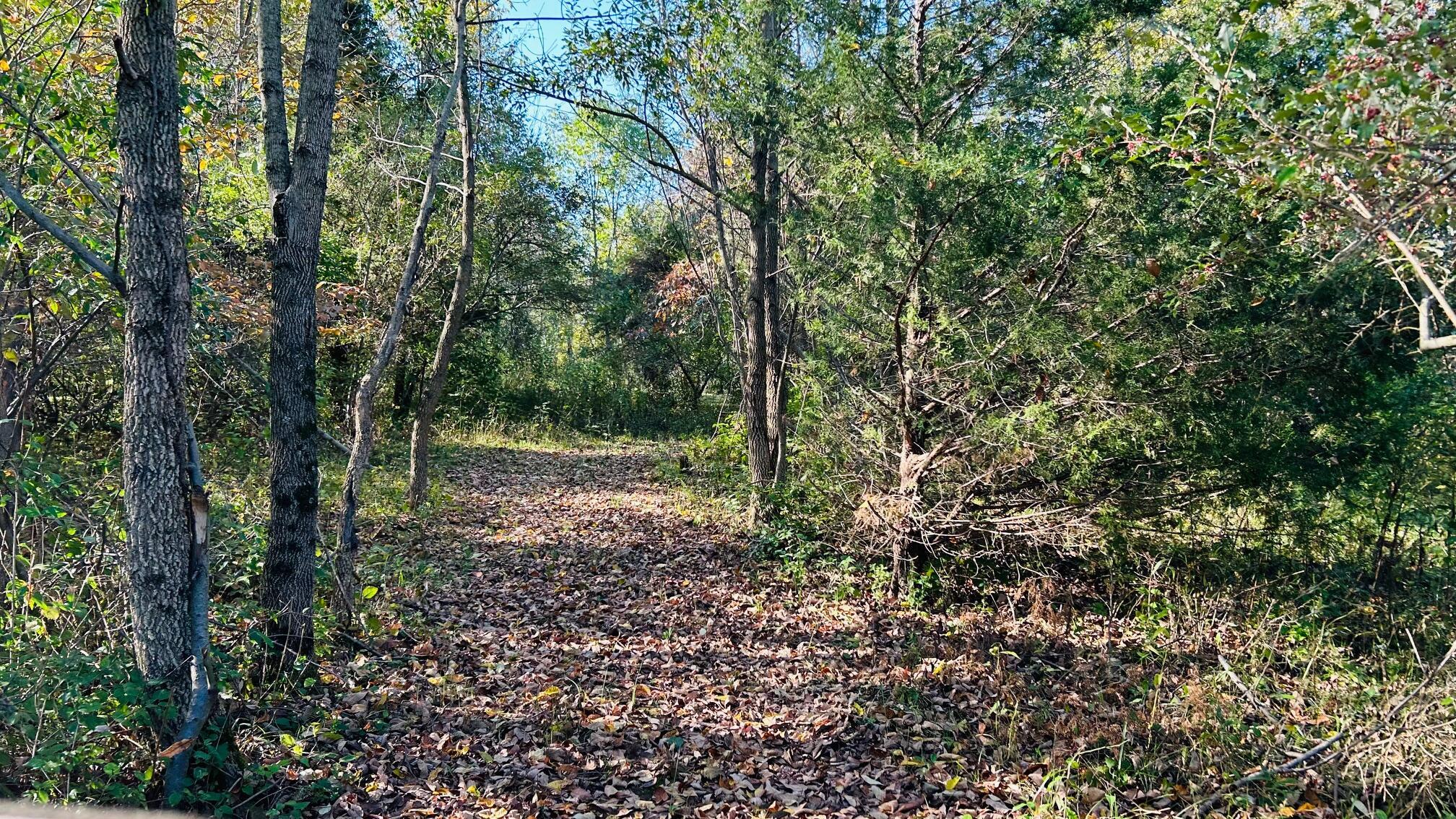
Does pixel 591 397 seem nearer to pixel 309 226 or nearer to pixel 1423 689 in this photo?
pixel 309 226

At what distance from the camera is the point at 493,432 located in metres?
15.7

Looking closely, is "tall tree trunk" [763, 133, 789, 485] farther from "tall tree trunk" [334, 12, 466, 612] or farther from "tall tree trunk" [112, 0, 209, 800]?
"tall tree trunk" [112, 0, 209, 800]

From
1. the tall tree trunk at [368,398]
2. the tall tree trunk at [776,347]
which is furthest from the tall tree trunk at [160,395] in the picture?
the tall tree trunk at [776,347]

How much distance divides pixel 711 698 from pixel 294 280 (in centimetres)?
359

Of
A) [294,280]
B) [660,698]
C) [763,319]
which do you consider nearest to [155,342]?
[294,280]

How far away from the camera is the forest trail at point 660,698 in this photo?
13.6 ft

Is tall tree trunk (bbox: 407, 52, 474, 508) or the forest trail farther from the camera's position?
tall tree trunk (bbox: 407, 52, 474, 508)

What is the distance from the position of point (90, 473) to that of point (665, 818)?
4307mm

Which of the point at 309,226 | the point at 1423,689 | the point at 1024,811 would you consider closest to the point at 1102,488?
the point at 1423,689

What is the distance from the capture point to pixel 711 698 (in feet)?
17.2

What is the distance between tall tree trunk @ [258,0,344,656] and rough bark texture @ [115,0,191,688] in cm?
115

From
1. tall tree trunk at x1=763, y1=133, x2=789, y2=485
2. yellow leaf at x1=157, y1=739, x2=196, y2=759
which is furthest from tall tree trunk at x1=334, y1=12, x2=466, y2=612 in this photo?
tall tree trunk at x1=763, y1=133, x2=789, y2=485

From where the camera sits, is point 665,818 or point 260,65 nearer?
point 665,818

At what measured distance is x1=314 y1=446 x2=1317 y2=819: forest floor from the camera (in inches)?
164
